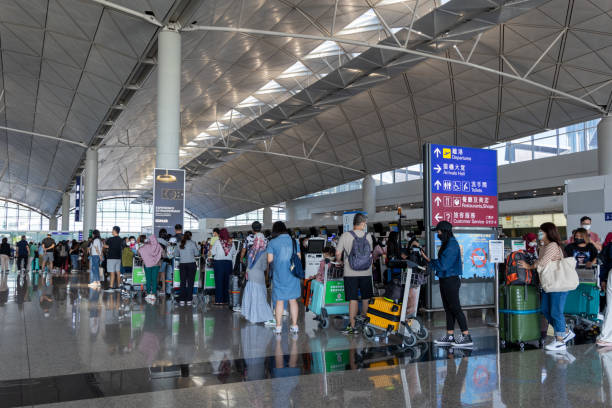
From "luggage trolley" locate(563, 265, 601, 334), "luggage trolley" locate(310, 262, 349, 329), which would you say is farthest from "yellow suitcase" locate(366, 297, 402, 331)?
"luggage trolley" locate(563, 265, 601, 334)

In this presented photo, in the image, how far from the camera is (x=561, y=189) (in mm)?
27422

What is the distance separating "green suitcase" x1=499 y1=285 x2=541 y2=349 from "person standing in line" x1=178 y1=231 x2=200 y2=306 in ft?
22.2

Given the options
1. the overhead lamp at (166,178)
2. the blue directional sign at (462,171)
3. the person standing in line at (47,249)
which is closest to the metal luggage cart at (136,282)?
the overhead lamp at (166,178)

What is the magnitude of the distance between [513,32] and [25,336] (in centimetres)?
2041

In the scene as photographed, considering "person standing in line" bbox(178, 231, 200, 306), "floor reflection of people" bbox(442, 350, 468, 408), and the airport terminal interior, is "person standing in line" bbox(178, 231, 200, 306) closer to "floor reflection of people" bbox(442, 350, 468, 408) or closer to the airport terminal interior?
the airport terminal interior

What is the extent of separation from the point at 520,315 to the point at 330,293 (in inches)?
122

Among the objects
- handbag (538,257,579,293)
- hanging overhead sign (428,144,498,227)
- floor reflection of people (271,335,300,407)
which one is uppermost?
hanging overhead sign (428,144,498,227)

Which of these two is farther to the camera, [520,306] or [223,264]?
[223,264]

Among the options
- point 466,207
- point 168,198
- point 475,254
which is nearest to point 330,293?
point 475,254

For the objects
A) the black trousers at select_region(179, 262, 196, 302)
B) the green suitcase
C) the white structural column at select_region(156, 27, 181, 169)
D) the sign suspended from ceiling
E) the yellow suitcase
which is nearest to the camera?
the green suitcase

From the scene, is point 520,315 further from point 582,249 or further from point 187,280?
point 187,280

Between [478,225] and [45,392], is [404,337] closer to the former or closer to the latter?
[478,225]

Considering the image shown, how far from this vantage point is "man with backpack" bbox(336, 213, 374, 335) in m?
7.64

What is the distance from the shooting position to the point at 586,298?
7.90 m
